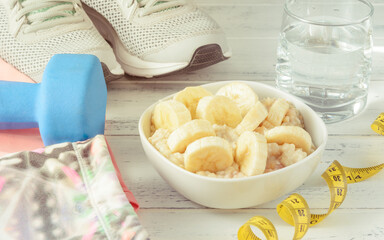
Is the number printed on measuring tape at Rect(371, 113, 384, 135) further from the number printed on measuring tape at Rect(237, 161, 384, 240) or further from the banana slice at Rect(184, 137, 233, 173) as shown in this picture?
the banana slice at Rect(184, 137, 233, 173)

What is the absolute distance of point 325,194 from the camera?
2.93ft

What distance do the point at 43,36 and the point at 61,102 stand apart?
0.39 m

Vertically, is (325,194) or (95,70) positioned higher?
(95,70)

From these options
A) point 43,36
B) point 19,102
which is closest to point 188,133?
point 19,102

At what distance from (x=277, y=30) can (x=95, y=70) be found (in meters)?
0.77

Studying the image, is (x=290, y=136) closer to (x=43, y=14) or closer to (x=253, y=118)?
(x=253, y=118)

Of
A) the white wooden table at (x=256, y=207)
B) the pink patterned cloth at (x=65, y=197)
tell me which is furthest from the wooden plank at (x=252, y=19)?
the pink patterned cloth at (x=65, y=197)

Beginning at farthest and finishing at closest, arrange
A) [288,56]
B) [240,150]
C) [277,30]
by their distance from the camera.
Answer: [277,30], [288,56], [240,150]

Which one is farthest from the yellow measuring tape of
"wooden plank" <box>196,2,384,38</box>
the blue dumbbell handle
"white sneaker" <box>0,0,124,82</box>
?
"wooden plank" <box>196,2,384,38</box>

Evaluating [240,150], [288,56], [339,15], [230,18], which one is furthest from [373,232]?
[230,18]

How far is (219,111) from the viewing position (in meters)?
0.89

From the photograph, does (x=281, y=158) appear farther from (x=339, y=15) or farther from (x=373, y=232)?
(x=339, y=15)

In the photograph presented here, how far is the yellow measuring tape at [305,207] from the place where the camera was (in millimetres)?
775

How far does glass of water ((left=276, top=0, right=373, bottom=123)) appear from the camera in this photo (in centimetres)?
107
